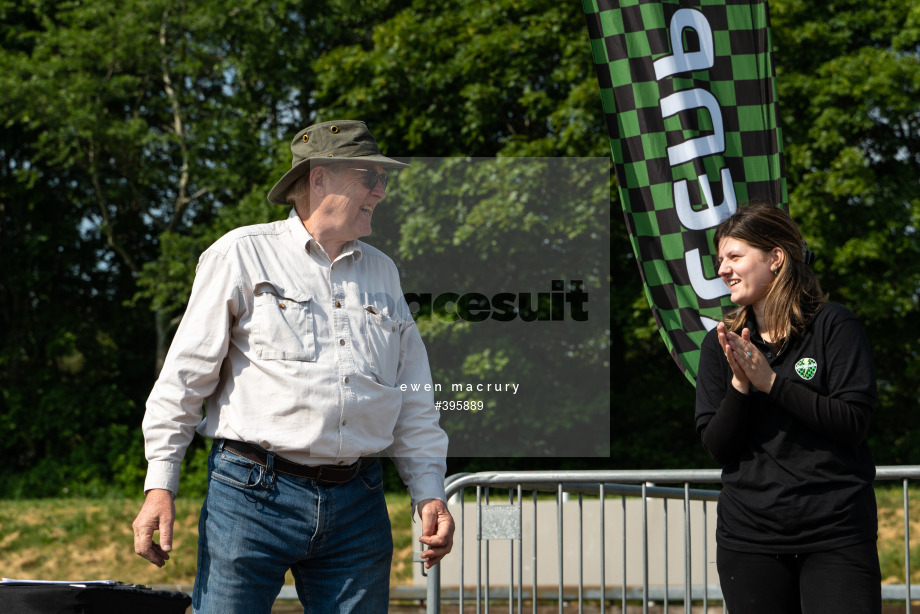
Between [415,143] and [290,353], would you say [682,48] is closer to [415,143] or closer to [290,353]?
[290,353]

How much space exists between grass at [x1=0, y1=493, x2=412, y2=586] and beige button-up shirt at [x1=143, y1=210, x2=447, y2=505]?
821 cm

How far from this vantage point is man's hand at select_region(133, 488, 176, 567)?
2352 mm

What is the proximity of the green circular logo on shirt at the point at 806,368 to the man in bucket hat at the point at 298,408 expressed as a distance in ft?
3.45

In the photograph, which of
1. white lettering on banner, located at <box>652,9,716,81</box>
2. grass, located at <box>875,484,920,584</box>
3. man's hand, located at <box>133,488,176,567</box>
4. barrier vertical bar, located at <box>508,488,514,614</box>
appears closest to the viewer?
man's hand, located at <box>133,488,176,567</box>

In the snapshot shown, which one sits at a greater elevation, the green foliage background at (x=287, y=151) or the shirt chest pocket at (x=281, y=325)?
the green foliage background at (x=287, y=151)

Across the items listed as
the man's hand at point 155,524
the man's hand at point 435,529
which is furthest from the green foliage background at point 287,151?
the man's hand at point 155,524

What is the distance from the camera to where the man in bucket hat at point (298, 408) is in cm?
244

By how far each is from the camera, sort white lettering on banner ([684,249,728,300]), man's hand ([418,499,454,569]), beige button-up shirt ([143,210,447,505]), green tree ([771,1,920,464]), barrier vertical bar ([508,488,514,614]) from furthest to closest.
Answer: green tree ([771,1,920,464]) < barrier vertical bar ([508,488,514,614]) < white lettering on banner ([684,249,728,300]) < man's hand ([418,499,454,569]) < beige button-up shirt ([143,210,447,505])

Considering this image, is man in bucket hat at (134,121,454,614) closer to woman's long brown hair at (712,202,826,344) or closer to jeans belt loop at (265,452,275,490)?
→ jeans belt loop at (265,452,275,490)

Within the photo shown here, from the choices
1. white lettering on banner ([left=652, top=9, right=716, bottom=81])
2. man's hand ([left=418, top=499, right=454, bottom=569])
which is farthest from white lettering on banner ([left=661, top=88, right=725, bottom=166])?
man's hand ([left=418, top=499, right=454, bottom=569])

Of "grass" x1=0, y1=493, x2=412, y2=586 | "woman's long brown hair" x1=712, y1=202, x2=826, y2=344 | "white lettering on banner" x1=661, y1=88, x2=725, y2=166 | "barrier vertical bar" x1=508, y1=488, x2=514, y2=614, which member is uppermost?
"white lettering on banner" x1=661, y1=88, x2=725, y2=166

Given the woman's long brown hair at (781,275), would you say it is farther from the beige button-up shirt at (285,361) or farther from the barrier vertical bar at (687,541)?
the barrier vertical bar at (687,541)

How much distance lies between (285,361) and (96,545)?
10.2 m

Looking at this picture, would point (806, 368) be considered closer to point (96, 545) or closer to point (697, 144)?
point (697, 144)
